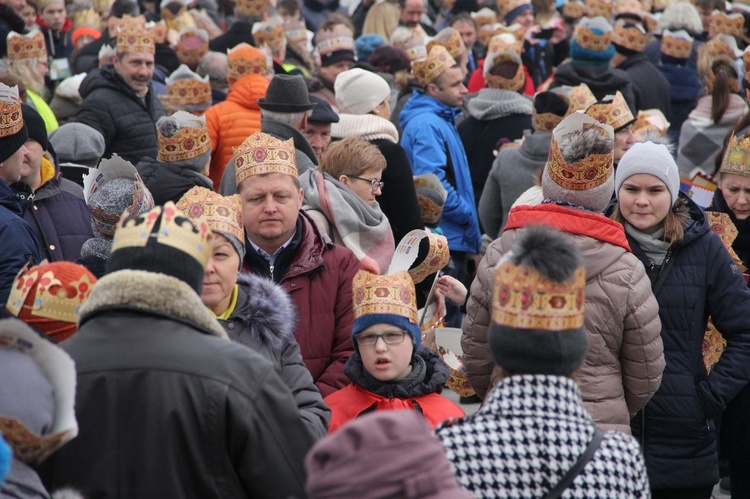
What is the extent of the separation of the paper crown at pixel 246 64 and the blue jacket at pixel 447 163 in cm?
143

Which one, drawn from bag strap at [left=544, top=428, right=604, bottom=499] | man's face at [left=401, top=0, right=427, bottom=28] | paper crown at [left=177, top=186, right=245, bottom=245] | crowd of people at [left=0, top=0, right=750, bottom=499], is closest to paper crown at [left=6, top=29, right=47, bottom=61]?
crowd of people at [left=0, top=0, right=750, bottom=499]

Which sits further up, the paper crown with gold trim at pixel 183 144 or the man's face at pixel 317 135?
the paper crown with gold trim at pixel 183 144

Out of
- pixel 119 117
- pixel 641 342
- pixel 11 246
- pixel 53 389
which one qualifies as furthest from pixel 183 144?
pixel 53 389

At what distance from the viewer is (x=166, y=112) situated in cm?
918

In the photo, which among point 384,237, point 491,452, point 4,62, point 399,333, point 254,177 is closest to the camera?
point 491,452

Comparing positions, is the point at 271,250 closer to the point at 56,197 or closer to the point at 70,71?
the point at 56,197

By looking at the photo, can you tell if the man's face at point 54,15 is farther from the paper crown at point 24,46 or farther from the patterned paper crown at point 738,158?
the patterned paper crown at point 738,158

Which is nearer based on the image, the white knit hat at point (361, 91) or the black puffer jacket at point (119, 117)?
the white knit hat at point (361, 91)

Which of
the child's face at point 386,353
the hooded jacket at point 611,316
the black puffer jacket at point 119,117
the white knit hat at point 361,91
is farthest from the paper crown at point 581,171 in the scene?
the black puffer jacket at point 119,117

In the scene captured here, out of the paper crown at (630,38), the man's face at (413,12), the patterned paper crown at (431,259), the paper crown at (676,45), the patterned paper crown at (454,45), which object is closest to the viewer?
the patterned paper crown at (431,259)

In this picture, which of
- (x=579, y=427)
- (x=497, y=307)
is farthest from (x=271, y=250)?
(x=579, y=427)

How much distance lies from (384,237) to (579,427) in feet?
9.29

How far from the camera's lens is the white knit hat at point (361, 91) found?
7.26m

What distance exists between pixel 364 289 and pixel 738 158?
2685 mm
